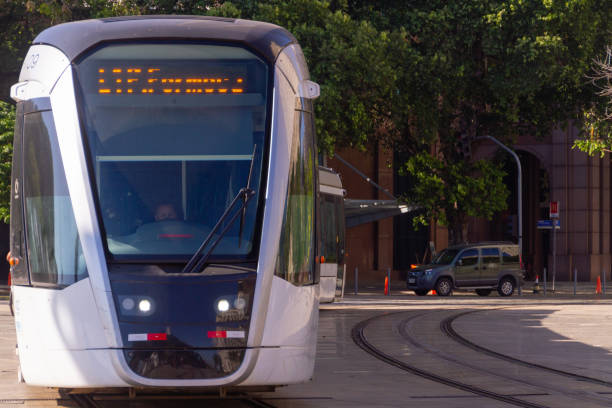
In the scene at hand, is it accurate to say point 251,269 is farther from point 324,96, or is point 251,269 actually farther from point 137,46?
point 324,96

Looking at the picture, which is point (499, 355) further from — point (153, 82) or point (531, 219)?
point (531, 219)

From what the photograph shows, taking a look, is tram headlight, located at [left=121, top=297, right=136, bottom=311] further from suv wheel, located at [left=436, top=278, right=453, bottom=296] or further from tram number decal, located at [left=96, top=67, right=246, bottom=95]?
suv wheel, located at [left=436, top=278, right=453, bottom=296]

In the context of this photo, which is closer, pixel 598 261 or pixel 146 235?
pixel 146 235

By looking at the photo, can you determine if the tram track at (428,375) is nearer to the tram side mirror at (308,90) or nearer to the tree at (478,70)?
Answer: the tram side mirror at (308,90)

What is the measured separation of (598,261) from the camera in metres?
52.2

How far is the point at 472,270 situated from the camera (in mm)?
36250

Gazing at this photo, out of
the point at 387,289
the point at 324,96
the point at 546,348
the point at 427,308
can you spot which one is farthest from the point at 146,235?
the point at 387,289

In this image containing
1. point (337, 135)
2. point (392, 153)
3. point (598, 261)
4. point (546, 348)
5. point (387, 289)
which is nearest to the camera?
point (546, 348)

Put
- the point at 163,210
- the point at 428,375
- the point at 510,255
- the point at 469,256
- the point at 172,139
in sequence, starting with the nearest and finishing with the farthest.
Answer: the point at 163,210 → the point at 172,139 → the point at 428,375 → the point at 469,256 → the point at 510,255

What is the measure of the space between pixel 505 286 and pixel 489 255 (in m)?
1.32

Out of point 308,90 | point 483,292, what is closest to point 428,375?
point 308,90

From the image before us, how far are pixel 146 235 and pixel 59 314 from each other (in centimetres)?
94

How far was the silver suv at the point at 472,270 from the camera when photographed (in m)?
36.0

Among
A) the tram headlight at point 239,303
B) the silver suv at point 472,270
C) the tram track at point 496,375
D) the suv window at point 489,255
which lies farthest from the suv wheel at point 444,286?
the tram headlight at point 239,303
